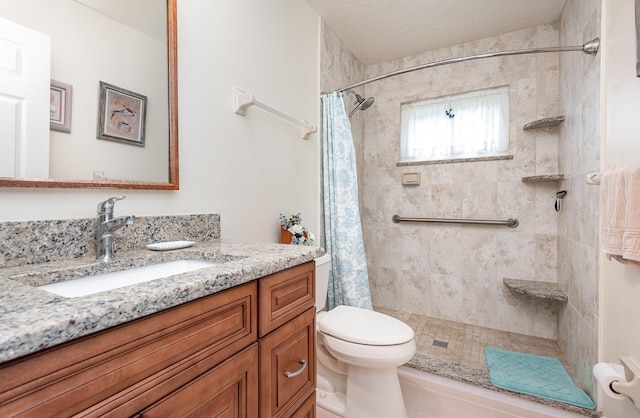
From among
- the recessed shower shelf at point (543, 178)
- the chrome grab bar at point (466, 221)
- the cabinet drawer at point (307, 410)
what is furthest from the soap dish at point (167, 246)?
the recessed shower shelf at point (543, 178)

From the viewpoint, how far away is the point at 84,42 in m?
0.92

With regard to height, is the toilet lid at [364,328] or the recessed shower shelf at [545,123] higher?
the recessed shower shelf at [545,123]

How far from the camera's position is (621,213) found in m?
0.94

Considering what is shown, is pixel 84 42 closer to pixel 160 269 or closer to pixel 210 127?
pixel 210 127

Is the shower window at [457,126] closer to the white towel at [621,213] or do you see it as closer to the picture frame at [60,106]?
the white towel at [621,213]

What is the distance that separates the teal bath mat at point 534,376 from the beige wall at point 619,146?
0.53 ft

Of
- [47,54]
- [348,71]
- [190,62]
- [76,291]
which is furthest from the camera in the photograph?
[348,71]

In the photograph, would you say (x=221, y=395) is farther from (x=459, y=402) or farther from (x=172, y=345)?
(x=459, y=402)

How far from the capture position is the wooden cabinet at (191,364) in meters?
0.40

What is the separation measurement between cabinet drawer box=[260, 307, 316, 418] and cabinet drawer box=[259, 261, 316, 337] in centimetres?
3

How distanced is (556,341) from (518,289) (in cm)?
54

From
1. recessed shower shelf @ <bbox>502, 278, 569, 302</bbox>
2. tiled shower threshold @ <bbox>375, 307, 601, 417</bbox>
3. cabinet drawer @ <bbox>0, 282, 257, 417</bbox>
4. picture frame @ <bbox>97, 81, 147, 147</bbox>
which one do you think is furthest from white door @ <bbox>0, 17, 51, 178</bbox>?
recessed shower shelf @ <bbox>502, 278, 569, 302</bbox>

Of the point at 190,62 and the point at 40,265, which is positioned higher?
the point at 190,62

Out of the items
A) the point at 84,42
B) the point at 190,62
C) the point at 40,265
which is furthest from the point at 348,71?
the point at 40,265
